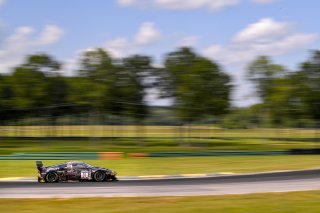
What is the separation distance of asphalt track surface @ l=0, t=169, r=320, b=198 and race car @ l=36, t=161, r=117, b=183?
38cm

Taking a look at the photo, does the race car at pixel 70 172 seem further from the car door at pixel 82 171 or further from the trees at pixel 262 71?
the trees at pixel 262 71

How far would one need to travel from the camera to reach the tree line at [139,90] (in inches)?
2344

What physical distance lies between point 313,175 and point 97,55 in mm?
52314

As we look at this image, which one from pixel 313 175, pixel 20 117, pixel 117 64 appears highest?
pixel 117 64

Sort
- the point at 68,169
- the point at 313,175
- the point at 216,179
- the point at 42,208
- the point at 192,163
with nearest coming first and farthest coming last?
the point at 42,208
the point at 68,169
the point at 216,179
the point at 313,175
the point at 192,163

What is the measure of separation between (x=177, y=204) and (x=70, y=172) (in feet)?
19.2

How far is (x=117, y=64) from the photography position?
78.4 m

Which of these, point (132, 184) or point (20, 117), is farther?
point (20, 117)

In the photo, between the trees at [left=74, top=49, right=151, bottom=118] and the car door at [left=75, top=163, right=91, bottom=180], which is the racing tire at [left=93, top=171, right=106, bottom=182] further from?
the trees at [left=74, top=49, right=151, bottom=118]

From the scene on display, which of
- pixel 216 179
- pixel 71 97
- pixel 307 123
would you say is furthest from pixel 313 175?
pixel 71 97

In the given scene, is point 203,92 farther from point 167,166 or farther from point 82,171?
point 82,171

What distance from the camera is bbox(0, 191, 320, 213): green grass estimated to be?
13.4 m

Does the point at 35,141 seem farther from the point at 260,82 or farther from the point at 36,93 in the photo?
the point at 260,82

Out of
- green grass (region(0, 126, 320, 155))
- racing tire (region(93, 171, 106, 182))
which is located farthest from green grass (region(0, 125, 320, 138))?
racing tire (region(93, 171, 106, 182))
